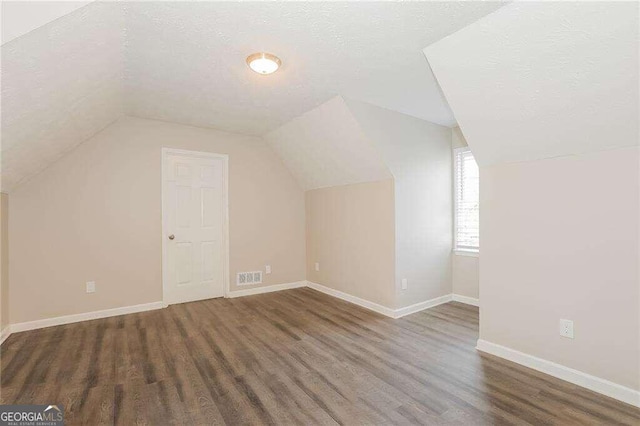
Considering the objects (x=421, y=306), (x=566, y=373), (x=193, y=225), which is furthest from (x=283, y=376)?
(x=193, y=225)

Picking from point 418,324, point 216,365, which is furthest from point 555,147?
point 216,365

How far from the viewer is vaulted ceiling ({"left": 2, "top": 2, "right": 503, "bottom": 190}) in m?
1.74

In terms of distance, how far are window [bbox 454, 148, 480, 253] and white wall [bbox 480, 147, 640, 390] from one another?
138 cm

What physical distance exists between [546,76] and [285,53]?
69.9 inches

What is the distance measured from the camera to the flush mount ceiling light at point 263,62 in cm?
226

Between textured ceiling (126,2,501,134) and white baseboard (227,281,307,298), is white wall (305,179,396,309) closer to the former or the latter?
white baseboard (227,281,307,298)

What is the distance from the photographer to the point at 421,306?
3.78 metres

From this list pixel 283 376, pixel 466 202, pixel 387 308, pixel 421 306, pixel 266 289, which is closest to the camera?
pixel 283 376

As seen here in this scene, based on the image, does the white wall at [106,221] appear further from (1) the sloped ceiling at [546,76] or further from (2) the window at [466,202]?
(1) the sloped ceiling at [546,76]

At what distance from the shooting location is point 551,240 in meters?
2.26

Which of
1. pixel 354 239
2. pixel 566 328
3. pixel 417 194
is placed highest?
pixel 417 194

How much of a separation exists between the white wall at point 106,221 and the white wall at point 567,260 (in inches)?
131

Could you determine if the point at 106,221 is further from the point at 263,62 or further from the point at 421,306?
the point at 421,306

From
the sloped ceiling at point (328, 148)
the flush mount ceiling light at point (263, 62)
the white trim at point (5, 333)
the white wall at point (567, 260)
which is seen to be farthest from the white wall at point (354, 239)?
the white trim at point (5, 333)
